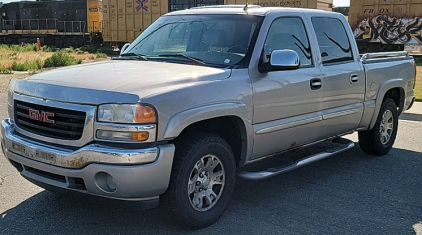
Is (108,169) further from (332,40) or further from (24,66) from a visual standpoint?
(24,66)

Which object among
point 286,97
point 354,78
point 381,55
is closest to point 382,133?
point 381,55

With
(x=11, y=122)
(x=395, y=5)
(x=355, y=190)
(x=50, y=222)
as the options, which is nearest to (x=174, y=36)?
(x=11, y=122)

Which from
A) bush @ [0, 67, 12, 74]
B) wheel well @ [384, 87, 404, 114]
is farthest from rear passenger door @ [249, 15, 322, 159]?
bush @ [0, 67, 12, 74]

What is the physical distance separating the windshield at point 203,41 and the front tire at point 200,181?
2.88 feet

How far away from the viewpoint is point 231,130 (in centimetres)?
449

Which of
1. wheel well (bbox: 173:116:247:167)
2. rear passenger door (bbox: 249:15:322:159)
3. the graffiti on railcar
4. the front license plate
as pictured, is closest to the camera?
the front license plate

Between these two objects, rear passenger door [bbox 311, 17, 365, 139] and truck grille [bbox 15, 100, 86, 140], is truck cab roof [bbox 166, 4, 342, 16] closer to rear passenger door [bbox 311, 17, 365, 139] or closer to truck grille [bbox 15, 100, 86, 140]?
rear passenger door [bbox 311, 17, 365, 139]

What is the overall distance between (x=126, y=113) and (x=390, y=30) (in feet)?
68.8

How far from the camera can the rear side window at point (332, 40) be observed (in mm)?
5441

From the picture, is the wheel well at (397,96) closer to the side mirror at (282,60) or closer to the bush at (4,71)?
the side mirror at (282,60)

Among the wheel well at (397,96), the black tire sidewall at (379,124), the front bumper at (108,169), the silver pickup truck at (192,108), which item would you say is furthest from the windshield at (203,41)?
the wheel well at (397,96)

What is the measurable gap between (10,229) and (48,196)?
32.2 inches

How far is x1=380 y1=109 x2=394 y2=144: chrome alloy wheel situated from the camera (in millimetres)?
6670

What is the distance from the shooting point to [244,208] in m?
4.63
